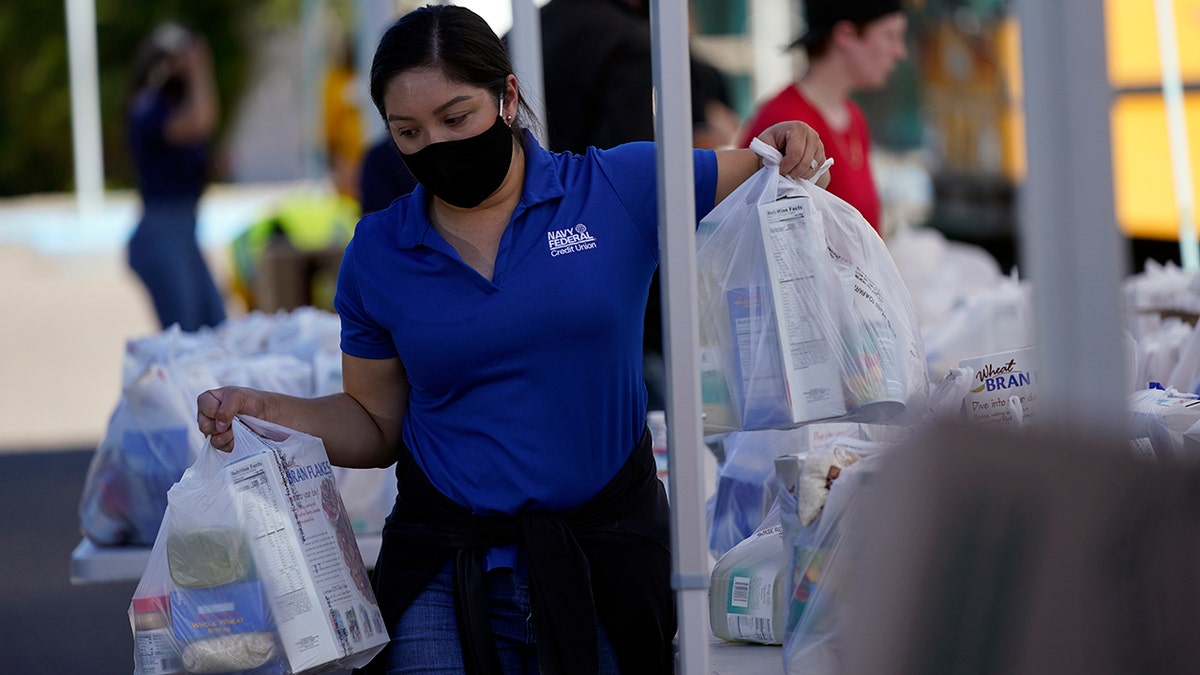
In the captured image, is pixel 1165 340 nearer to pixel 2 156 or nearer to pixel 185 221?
pixel 185 221

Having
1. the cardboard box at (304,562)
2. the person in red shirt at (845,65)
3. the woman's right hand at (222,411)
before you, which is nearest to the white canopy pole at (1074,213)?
the cardboard box at (304,562)

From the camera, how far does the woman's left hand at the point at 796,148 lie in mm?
2311

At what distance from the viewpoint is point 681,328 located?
6.23 feet

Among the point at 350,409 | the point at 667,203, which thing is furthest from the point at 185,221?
the point at 667,203

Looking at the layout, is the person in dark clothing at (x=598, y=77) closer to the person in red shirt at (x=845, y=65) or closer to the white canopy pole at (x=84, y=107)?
the person in red shirt at (x=845, y=65)

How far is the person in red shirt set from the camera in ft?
12.8

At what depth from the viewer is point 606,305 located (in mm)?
2219

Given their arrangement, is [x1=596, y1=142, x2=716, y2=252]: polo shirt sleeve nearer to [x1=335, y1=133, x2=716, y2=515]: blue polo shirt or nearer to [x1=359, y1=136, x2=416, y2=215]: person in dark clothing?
[x1=335, y1=133, x2=716, y2=515]: blue polo shirt

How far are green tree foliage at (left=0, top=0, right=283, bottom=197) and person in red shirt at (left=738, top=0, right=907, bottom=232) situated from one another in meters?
25.3

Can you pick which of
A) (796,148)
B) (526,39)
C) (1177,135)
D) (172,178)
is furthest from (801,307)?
(172,178)

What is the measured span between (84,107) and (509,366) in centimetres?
1629

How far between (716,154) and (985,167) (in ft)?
25.3

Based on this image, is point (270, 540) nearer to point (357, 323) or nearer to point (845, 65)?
point (357, 323)

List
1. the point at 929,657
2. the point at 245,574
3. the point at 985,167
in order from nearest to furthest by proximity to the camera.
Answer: the point at 929,657, the point at 245,574, the point at 985,167
